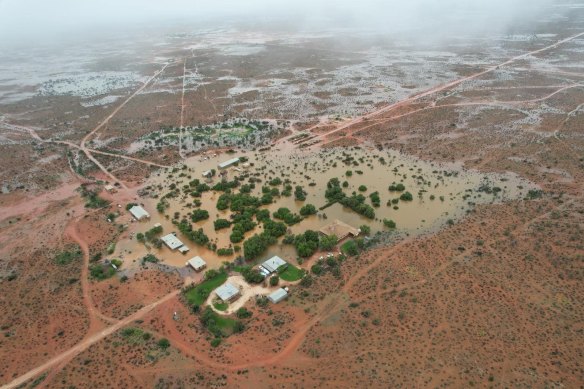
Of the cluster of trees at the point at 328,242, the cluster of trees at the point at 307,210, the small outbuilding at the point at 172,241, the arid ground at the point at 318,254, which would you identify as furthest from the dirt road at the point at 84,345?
the cluster of trees at the point at 307,210

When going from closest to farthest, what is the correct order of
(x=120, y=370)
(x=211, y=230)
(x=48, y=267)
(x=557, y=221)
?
1. (x=120, y=370)
2. (x=48, y=267)
3. (x=557, y=221)
4. (x=211, y=230)

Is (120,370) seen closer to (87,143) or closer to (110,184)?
(110,184)

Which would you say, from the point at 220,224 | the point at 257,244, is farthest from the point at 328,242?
the point at 220,224

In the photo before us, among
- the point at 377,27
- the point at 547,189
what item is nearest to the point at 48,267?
→ the point at 547,189

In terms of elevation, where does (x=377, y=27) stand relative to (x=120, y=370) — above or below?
above

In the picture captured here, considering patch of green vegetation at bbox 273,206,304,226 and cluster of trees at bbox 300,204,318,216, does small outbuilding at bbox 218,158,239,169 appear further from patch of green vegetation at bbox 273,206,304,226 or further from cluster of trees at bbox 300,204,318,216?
cluster of trees at bbox 300,204,318,216

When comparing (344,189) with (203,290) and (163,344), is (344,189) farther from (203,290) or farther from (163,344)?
(163,344)
